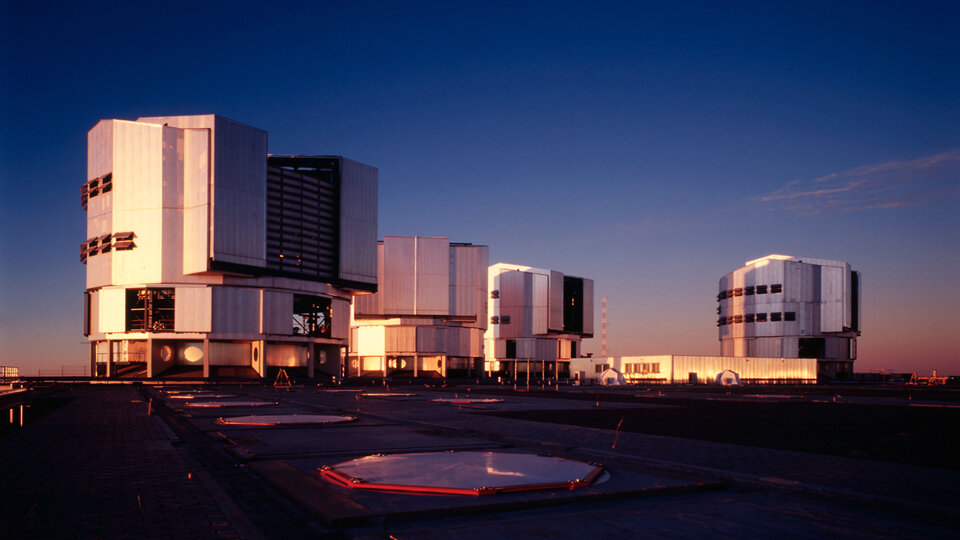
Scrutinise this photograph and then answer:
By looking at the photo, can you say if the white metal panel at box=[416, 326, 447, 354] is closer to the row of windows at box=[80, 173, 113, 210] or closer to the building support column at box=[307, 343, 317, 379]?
the building support column at box=[307, 343, 317, 379]

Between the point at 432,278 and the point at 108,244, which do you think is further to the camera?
the point at 432,278

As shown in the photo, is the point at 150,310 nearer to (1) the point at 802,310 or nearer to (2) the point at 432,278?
(2) the point at 432,278

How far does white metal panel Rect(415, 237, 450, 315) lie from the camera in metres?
103

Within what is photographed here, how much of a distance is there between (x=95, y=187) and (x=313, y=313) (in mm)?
28569

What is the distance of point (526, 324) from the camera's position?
124 m

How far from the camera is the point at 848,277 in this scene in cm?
11088

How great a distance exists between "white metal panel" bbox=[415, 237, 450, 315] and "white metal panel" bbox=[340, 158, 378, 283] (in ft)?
37.9

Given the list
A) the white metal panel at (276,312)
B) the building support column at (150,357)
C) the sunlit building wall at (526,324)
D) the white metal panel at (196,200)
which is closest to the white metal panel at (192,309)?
the white metal panel at (196,200)

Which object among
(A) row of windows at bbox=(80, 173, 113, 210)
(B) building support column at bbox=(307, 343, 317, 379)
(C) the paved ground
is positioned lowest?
(B) building support column at bbox=(307, 343, 317, 379)

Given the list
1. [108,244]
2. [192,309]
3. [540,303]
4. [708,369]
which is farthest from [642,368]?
[108,244]

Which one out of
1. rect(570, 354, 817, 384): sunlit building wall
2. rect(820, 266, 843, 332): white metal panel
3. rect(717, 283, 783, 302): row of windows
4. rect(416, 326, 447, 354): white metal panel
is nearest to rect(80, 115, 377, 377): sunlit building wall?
rect(416, 326, 447, 354): white metal panel

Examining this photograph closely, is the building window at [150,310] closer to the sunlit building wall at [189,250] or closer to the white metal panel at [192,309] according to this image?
the sunlit building wall at [189,250]

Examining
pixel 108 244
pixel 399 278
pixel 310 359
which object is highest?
pixel 108 244

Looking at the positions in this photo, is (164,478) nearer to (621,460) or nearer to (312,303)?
(621,460)
